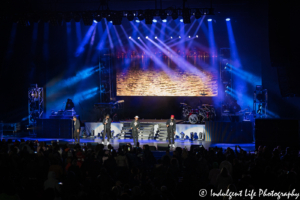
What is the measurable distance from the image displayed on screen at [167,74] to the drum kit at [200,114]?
1.43 m

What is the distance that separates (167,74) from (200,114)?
13.7ft

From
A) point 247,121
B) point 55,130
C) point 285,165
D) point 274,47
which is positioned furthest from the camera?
point 55,130

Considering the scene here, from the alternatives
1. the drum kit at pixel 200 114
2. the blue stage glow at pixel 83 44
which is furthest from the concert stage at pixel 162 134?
the blue stage glow at pixel 83 44

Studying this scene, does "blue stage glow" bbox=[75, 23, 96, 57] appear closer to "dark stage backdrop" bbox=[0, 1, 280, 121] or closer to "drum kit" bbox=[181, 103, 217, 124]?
"dark stage backdrop" bbox=[0, 1, 280, 121]

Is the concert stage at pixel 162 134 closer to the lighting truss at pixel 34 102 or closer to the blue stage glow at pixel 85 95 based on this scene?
the lighting truss at pixel 34 102

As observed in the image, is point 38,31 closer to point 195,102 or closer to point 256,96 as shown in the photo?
point 195,102

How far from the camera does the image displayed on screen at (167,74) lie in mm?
23047

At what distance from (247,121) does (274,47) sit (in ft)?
21.0

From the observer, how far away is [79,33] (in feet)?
78.5

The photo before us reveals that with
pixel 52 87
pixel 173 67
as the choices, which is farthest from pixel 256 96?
pixel 52 87

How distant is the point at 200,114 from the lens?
829 inches

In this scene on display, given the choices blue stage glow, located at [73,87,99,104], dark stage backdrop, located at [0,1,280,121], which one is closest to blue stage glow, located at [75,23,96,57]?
dark stage backdrop, located at [0,1,280,121]

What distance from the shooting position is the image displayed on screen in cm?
2305

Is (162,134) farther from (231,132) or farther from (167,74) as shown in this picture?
(167,74)
